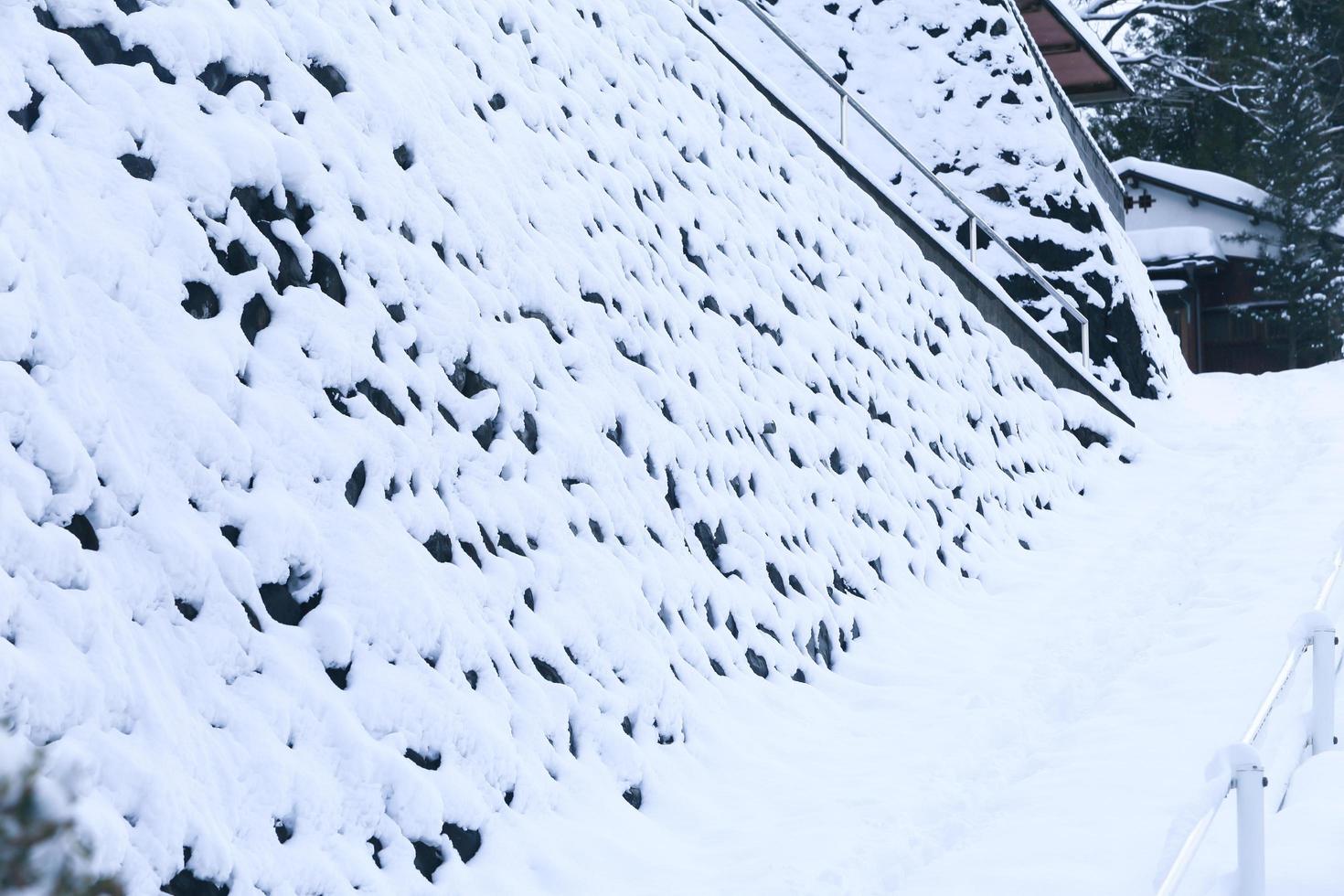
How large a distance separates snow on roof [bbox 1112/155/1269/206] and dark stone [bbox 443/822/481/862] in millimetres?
25421

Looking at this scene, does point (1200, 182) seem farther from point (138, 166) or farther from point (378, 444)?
point (138, 166)

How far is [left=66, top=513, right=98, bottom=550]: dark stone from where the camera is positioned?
10.4ft

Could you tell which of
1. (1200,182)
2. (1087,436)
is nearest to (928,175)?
(1087,436)

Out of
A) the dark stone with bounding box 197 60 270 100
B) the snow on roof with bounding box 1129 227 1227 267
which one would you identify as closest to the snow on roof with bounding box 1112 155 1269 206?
the snow on roof with bounding box 1129 227 1227 267

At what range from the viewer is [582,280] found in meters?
5.77

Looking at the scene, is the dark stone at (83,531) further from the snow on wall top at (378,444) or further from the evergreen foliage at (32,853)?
the evergreen foliage at (32,853)

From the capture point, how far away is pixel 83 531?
10.5ft

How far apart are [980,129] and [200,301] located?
9.04 m

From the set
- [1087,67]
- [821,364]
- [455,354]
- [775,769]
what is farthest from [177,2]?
[1087,67]

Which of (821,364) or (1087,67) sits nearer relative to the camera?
(821,364)

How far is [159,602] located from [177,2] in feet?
7.33

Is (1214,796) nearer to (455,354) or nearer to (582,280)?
(455,354)

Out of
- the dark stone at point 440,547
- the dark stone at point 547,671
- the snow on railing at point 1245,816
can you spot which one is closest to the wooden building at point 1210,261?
the snow on railing at point 1245,816

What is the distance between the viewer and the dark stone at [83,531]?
3.18m
